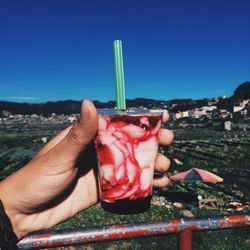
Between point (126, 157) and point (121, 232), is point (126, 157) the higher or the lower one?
the higher one

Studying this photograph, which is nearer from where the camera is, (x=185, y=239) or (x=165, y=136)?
(x=185, y=239)

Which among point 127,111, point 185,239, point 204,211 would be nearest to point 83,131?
point 127,111

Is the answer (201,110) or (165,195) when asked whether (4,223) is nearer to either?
(165,195)

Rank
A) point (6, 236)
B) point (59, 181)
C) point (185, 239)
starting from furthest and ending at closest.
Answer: point (59, 181) < point (185, 239) < point (6, 236)

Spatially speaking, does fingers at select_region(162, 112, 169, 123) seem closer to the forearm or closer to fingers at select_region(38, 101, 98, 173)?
fingers at select_region(38, 101, 98, 173)

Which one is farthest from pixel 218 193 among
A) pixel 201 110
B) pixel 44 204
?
pixel 201 110

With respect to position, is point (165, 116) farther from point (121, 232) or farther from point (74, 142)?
point (121, 232)
